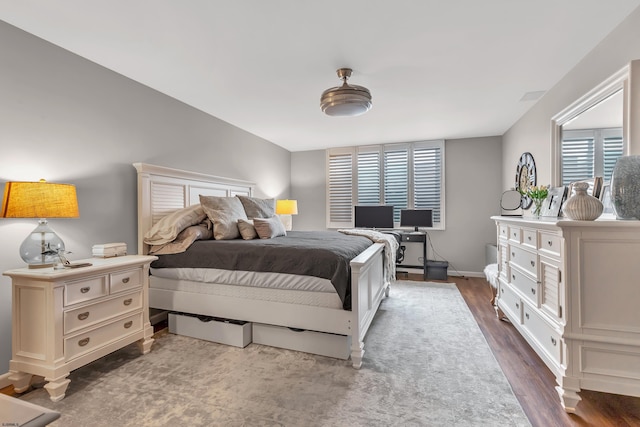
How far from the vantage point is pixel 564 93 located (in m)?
2.83

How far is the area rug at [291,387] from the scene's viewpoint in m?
1.67

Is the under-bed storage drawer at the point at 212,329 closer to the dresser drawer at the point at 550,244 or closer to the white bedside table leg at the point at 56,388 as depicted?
the white bedside table leg at the point at 56,388

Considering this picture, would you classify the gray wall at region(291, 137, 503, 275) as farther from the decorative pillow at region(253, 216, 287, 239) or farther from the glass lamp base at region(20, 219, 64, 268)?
the glass lamp base at region(20, 219, 64, 268)

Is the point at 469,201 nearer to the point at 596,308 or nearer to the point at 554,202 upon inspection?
the point at 554,202

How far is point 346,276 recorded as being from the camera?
7.27ft

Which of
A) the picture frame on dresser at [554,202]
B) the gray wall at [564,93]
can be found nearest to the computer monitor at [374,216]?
the gray wall at [564,93]

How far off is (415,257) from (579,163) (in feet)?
10.5

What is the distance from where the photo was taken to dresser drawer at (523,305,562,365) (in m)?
1.87

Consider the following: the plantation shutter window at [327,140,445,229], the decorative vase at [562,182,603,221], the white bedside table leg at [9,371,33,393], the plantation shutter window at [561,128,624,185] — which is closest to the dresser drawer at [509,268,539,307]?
the decorative vase at [562,182,603,221]

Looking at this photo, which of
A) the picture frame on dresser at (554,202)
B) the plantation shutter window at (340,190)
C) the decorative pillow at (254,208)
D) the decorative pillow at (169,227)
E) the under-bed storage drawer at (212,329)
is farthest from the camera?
the plantation shutter window at (340,190)

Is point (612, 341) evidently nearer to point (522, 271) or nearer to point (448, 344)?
point (522, 271)

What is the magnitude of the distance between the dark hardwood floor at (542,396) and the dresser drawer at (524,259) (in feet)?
2.23

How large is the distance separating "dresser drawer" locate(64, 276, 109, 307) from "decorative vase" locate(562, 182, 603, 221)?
3166 millimetres

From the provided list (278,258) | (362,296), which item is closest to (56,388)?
(278,258)
